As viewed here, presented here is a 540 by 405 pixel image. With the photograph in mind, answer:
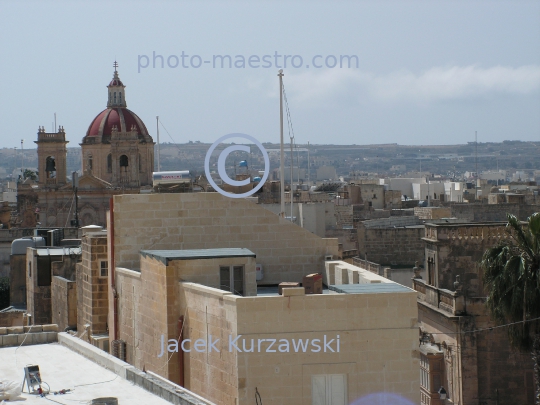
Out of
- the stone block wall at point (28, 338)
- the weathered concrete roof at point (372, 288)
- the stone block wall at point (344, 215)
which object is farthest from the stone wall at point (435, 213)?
the weathered concrete roof at point (372, 288)

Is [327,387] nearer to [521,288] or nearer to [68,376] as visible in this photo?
[68,376]

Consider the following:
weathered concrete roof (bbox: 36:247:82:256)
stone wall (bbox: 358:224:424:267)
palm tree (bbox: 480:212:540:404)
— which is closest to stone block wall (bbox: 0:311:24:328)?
weathered concrete roof (bbox: 36:247:82:256)

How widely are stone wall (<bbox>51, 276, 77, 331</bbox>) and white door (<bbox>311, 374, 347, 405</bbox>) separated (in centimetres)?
1042

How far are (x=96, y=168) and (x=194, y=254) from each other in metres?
82.0

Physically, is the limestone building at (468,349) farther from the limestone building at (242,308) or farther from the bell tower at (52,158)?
the bell tower at (52,158)

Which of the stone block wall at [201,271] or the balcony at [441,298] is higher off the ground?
the stone block wall at [201,271]

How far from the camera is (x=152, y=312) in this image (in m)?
15.8

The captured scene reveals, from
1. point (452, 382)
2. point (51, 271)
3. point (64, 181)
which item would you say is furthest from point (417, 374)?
point (64, 181)

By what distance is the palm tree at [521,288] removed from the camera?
19.8 metres

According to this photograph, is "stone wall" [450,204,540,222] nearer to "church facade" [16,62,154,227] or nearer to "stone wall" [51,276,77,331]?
"stone wall" [51,276,77,331]

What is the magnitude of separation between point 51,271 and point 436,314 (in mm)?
9039

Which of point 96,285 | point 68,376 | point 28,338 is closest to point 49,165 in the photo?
point 96,285

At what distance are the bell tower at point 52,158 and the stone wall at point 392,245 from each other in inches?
2263

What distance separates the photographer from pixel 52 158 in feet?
298
